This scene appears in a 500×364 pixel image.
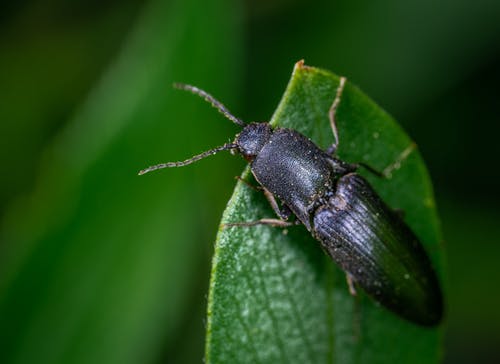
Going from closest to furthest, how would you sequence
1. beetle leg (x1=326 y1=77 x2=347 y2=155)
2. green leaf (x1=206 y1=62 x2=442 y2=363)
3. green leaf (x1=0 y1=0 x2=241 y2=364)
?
green leaf (x1=206 y1=62 x2=442 y2=363) < beetle leg (x1=326 y1=77 x2=347 y2=155) < green leaf (x1=0 y1=0 x2=241 y2=364)

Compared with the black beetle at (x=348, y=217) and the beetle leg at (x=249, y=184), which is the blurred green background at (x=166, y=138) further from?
the beetle leg at (x=249, y=184)

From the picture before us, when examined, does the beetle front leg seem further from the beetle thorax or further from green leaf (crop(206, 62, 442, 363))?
the beetle thorax

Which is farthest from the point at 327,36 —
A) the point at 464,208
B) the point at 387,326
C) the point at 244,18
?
the point at 387,326

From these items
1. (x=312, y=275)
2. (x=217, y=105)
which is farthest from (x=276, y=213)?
(x=217, y=105)

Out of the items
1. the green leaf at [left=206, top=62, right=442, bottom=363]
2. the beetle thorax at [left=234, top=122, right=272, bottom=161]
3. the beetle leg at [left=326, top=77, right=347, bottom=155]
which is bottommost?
the green leaf at [left=206, top=62, right=442, bottom=363]

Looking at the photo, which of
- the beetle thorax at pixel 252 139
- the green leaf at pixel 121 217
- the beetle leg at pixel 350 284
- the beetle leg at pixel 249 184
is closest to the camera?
the beetle leg at pixel 249 184

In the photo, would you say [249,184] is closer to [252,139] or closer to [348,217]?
[252,139]

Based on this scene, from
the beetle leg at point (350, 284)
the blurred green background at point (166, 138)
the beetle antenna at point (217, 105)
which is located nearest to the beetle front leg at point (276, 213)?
the beetle leg at point (350, 284)

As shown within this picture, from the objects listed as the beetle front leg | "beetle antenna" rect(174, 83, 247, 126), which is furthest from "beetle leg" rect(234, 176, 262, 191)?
"beetle antenna" rect(174, 83, 247, 126)
